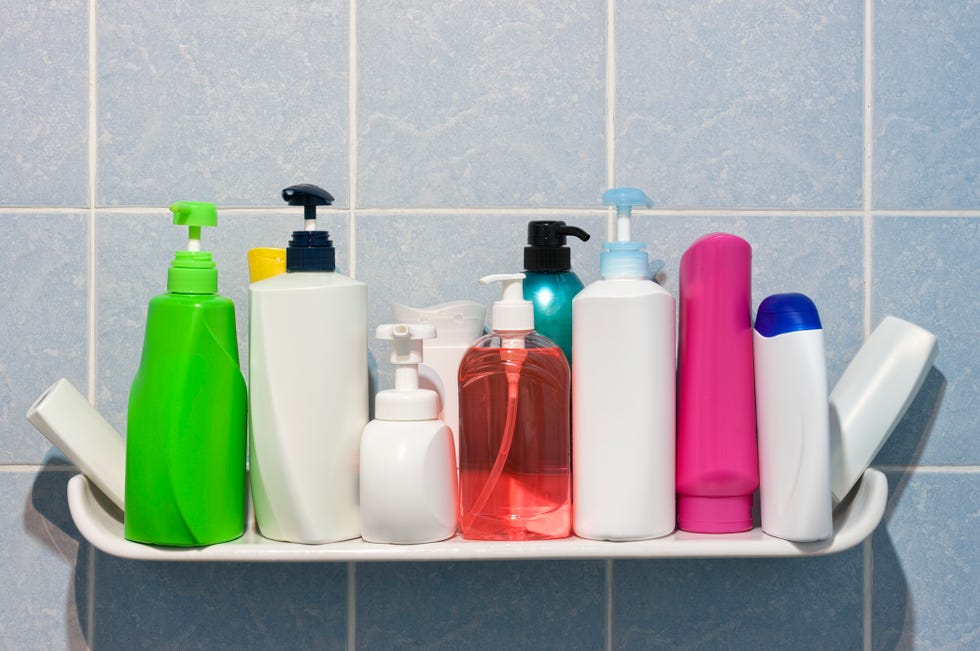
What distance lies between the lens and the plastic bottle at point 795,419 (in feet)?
1.91

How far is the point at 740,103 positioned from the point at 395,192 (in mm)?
300

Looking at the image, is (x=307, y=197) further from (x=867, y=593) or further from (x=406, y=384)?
(x=867, y=593)

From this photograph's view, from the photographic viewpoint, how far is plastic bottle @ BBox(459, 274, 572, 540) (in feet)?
1.96

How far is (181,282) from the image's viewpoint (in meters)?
0.59

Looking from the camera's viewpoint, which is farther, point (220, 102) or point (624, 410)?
point (220, 102)

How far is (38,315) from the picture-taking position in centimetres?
73

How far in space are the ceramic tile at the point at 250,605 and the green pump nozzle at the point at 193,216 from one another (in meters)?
0.28

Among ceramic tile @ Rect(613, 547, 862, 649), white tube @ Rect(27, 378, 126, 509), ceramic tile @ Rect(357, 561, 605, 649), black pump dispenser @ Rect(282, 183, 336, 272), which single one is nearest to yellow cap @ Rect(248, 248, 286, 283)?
black pump dispenser @ Rect(282, 183, 336, 272)

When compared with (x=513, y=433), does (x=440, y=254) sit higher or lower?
higher

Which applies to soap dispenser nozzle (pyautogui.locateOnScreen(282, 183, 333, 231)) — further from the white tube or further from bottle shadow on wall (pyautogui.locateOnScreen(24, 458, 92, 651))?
bottle shadow on wall (pyautogui.locateOnScreen(24, 458, 92, 651))

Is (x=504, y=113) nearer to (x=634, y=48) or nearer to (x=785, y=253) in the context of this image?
(x=634, y=48)

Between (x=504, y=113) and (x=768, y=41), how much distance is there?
23 cm

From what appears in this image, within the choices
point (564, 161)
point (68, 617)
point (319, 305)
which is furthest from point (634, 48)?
point (68, 617)

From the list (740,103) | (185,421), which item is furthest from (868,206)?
(185,421)
